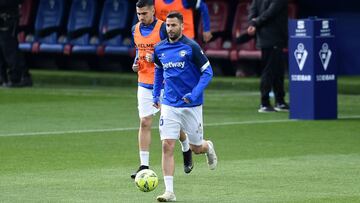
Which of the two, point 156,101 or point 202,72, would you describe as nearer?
point 202,72

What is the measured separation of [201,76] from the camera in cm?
1334

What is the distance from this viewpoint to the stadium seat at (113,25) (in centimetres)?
2964

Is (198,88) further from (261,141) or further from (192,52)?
(261,141)

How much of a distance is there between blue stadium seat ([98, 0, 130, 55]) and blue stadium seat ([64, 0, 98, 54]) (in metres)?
0.35

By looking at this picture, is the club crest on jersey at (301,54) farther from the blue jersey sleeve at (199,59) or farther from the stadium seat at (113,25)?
the stadium seat at (113,25)

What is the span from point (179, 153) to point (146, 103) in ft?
7.65

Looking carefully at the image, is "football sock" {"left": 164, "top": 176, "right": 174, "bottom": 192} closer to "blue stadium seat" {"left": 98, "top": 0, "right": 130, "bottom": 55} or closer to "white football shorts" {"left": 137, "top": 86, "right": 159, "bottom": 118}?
"white football shorts" {"left": 137, "top": 86, "right": 159, "bottom": 118}

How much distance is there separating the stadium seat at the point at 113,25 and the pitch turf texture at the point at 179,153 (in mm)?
4178

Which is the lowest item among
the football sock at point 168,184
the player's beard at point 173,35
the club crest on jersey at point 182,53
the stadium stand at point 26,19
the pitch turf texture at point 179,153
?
the stadium stand at point 26,19

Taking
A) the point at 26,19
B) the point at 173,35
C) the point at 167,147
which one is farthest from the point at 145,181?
the point at 26,19

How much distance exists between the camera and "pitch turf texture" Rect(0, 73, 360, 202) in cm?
1341

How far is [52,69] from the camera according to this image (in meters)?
31.5

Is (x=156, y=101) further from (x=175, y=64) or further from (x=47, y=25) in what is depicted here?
(x=47, y=25)

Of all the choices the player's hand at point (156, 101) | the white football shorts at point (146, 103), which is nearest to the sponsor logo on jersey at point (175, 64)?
the player's hand at point (156, 101)
